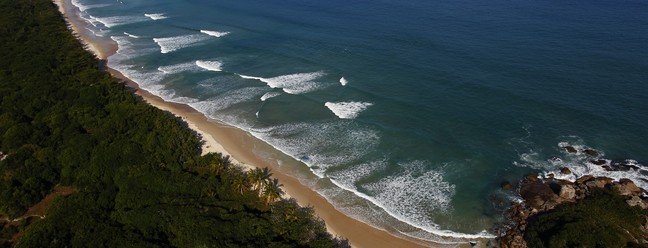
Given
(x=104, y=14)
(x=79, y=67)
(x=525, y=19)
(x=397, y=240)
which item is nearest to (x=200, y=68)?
(x=79, y=67)

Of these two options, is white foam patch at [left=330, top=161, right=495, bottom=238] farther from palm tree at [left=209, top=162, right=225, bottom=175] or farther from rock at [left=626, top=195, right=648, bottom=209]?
rock at [left=626, top=195, right=648, bottom=209]

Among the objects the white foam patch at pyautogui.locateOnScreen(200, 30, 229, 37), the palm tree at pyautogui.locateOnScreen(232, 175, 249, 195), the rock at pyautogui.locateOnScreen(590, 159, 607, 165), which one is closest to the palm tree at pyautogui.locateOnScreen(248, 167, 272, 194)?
the palm tree at pyautogui.locateOnScreen(232, 175, 249, 195)

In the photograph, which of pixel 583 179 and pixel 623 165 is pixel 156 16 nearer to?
pixel 583 179

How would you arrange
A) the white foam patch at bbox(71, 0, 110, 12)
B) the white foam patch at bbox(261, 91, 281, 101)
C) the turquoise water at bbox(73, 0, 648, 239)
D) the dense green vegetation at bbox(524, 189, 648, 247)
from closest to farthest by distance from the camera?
1. the dense green vegetation at bbox(524, 189, 648, 247)
2. the turquoise water at bbox(73, 0, 648, 239)
3. the white foam patch at bbox(261, 91, 281, 101)
4. the white foam patch at bbox(71, 0, 110, 12)

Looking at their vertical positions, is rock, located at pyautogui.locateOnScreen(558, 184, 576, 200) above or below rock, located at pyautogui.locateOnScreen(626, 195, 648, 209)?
below

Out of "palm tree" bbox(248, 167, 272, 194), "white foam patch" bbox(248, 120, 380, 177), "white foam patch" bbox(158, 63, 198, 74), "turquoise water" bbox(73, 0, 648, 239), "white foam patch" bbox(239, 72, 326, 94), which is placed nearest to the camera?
"palm tree" bbox(248, 167, 272, 194)

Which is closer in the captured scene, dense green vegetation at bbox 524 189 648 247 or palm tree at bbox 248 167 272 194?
dense green vegetation at bbox 524 189 648 247

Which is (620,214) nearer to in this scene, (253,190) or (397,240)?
(397,240)

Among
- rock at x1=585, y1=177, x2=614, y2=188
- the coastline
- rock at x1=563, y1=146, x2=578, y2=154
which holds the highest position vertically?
rock at x1=563, y1=146, x2=578, y2=154
